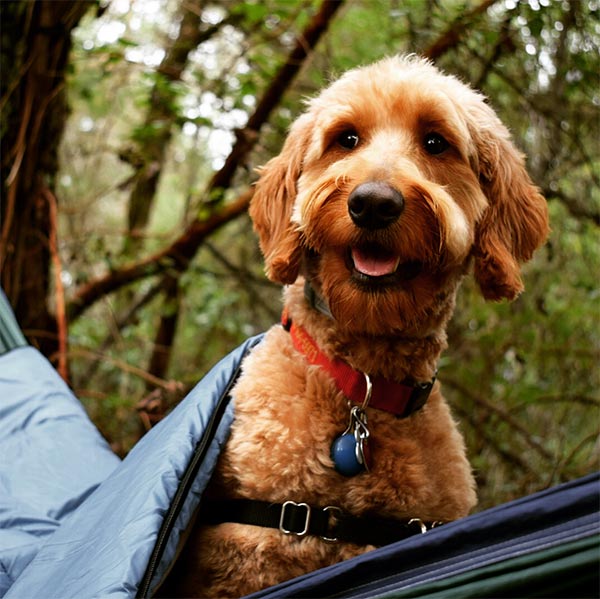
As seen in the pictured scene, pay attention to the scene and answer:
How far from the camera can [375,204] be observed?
174cm

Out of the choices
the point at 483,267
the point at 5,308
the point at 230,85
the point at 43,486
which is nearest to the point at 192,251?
the point at 230,85

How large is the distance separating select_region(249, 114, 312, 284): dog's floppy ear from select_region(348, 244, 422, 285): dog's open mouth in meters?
0.23

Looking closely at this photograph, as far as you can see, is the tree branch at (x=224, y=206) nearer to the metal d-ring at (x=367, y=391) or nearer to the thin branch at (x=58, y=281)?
the thin branch at (x=58, y=281)

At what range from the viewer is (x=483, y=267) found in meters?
2.00

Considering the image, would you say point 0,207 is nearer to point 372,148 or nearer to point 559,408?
point 372,148

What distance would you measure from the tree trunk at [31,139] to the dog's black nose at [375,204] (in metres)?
2.40

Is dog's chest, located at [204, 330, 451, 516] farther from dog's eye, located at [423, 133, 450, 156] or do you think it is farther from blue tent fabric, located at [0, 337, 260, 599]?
dog's eye, located at [423, 133, 450, 156]

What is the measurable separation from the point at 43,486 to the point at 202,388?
64 centimetres

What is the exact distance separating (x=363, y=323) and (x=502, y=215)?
57 centimetres

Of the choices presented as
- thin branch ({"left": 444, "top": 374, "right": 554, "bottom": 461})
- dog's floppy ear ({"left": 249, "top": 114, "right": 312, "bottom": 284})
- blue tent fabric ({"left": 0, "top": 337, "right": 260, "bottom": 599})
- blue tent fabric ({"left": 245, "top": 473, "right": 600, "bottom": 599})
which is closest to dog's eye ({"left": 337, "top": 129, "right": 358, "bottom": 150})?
dog's floppy ear ({"left": 249, "top": 114, "right": 312, "bottom": 284})

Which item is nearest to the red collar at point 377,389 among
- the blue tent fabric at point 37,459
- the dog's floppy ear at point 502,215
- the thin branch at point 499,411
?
the dog's floppy ear at point 502,215

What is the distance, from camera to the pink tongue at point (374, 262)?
1.83 metres

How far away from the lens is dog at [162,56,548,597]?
176 centimetres

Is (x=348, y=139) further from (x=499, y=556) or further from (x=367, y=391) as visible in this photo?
(x=499, y=556)
